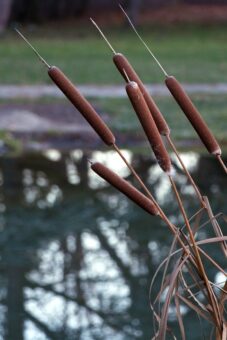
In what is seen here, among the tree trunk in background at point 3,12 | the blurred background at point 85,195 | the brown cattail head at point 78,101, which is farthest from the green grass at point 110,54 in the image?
the brown cattail head at point 78,101

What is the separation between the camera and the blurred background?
6.93 metres

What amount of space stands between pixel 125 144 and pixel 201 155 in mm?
1277

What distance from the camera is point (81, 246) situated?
29.1ft

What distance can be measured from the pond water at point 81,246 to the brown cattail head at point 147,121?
141 inches

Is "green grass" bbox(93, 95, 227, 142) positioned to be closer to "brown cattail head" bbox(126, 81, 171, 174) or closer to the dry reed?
the dry reed

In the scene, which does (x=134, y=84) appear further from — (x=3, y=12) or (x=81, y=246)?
(x=3, y=12)

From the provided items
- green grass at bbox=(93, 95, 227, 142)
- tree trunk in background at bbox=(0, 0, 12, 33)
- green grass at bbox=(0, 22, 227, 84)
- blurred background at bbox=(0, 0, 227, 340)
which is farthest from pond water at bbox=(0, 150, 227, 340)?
tree trunk in background at bbox=(0, 0, 12, 33)

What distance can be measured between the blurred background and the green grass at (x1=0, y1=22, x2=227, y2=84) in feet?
0.19

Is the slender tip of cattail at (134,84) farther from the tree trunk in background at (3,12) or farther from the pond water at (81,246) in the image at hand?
the tree trunk in background at (3,12)

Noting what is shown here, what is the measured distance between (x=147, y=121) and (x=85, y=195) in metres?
8.35

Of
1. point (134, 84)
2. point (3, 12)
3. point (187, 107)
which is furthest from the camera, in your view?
point (3, 12)

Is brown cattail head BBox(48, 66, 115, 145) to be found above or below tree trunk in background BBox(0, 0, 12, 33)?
below

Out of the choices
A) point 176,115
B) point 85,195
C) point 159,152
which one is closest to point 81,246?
point 85,195

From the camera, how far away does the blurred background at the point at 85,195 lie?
22.7 feet
